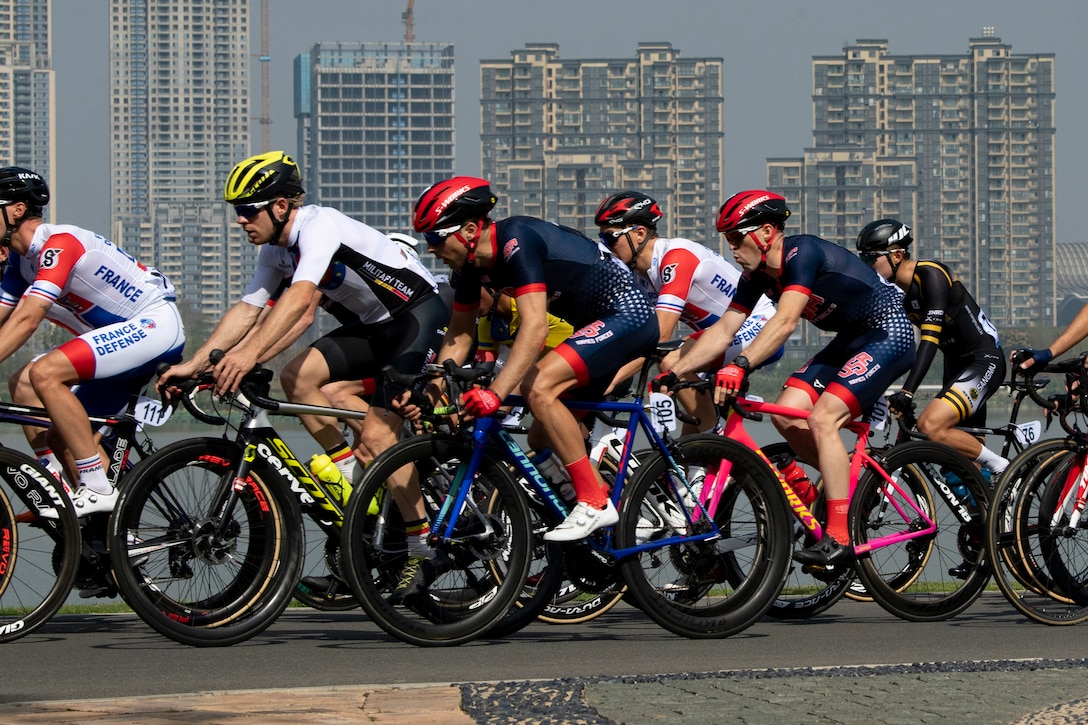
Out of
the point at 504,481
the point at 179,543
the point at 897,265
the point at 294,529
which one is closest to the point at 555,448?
the point at 504,481

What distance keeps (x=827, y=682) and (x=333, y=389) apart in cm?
329

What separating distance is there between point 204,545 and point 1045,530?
12.5ft

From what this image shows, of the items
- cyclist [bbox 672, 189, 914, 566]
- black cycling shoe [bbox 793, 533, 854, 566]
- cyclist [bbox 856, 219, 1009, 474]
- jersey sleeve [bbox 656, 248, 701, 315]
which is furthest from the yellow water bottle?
cyclist [bbox 856, 219, 1009, 474]

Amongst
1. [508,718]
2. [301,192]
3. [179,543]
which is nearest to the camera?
[508,718]

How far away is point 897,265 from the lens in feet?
33.0

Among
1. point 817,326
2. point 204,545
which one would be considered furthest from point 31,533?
point 817,326

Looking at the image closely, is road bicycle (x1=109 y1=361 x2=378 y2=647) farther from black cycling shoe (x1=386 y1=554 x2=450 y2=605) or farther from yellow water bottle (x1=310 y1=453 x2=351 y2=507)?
black cycling shoe (x1=386 y1=554 x2=450 y2=605)

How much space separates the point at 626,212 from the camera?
9938 mm

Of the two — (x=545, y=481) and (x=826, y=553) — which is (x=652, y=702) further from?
(x=826, y=553)

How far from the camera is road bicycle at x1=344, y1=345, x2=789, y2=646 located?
7027mm

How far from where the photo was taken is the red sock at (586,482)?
7.25 metres

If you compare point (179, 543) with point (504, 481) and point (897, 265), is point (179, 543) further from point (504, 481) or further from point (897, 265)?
point (897, 265)

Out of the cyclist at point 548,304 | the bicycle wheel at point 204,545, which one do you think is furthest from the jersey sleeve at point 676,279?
the bicycle wheel at point 204,545

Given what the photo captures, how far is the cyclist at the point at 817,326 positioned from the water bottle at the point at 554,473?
0.78 metres
